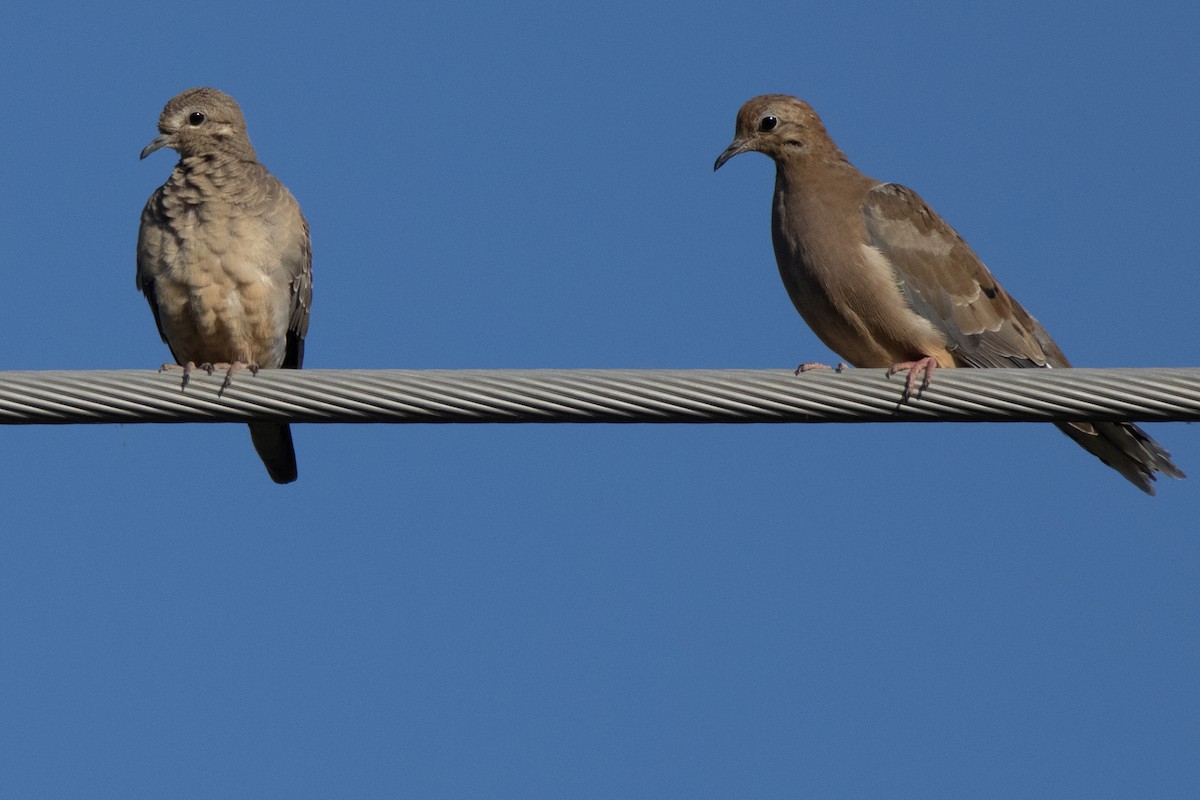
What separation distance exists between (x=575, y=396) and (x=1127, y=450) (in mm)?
3040

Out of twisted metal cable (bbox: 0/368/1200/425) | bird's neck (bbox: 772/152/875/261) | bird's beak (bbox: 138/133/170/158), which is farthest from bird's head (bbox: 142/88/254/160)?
twisted metal cable (bbox: 0/368/1200/425)

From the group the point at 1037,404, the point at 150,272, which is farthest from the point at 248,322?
the point at 1037,404

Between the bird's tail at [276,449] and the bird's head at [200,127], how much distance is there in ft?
4.53

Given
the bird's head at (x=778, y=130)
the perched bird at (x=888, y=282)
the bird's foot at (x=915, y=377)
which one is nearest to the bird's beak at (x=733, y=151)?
the bird's head at (x=778, y=130)

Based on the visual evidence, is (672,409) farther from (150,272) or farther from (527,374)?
(150,272)

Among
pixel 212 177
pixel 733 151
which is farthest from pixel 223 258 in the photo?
pixel 733 151

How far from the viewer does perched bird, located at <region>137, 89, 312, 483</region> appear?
7840 millimetres

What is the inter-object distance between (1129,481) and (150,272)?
174 inches

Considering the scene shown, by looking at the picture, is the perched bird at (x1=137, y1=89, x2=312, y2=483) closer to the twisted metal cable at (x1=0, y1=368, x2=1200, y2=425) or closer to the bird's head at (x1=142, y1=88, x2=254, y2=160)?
the bird's head at (x1=142, y1=88, x2=254, y2=160)

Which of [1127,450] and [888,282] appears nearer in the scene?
[1127,450]

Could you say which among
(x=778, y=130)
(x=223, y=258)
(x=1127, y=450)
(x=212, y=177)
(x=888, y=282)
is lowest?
(x=1127, y=450)

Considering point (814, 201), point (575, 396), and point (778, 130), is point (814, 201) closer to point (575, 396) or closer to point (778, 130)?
point (778, 130)

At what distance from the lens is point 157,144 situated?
836 cm

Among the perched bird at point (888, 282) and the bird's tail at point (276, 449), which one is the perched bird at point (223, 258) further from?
the perched bird at point (888, 282)
